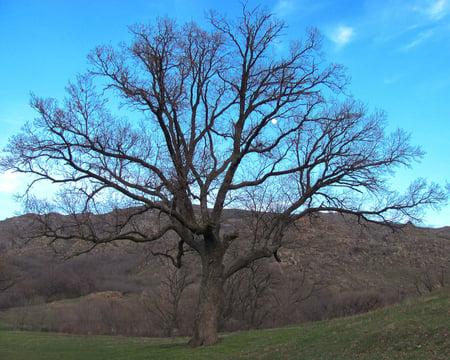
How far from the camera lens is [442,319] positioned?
37.9ft

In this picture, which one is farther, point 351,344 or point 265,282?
point 265,282

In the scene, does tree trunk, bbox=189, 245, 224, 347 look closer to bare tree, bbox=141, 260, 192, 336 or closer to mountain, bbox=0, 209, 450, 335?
mountain, bbox=0, 209, 450, 335

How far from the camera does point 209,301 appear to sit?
16.5 m

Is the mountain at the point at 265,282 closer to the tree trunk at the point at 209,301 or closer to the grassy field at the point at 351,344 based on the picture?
the tree trunk at the point at 209,301

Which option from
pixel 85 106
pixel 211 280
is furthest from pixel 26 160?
pixel 211 280

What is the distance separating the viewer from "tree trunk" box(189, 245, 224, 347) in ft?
53.6

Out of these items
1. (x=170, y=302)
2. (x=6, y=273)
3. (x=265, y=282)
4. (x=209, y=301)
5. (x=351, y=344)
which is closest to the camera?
(x=351, y=344)

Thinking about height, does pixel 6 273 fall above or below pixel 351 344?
above

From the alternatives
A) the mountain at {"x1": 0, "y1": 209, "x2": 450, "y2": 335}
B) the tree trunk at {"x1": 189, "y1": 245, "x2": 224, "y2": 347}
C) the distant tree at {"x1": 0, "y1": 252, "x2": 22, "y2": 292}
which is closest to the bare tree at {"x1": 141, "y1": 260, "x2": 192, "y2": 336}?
the mountain at {"x1": 0, "y1": 209, "x2": 450, "y2": 335}

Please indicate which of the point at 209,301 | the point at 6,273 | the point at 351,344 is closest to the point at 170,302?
the point at 6,273

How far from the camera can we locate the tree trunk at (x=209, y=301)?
53.6 feet

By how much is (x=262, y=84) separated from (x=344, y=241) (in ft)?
153

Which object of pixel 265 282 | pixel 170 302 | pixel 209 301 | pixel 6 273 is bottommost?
pixel 209 301

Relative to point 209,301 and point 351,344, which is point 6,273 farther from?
point 351,344
